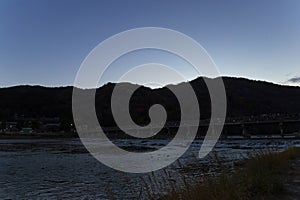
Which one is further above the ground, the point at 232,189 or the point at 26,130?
the point at 26,130

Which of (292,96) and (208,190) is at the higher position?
(292,96)

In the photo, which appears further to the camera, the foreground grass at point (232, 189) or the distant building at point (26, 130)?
the distant building at point (26, 130)

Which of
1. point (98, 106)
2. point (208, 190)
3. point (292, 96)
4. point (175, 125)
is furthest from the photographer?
point (98, 106)

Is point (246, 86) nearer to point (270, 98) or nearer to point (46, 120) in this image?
point (270, 98)

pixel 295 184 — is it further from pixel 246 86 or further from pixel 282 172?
pixel 246 86

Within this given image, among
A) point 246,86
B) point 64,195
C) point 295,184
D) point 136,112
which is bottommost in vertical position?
point 64,195

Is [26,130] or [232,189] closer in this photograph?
[232,189]

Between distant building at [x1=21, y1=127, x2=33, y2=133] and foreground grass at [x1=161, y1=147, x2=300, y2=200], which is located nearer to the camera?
foreground grass at [x1=161, y1=147, x2=300, y2=200]

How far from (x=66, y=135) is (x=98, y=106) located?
183ft

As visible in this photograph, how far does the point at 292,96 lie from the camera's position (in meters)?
139

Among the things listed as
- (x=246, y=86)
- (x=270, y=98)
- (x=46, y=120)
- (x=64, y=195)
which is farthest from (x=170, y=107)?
(x=64, y=195)

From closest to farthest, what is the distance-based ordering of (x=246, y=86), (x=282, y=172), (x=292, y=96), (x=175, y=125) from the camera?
(x=282, y=172), (x=175, y=125), (x=292, y=96), (x=246, y=86)

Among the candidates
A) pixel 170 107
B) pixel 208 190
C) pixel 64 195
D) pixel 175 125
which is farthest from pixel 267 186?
pixel 170 107

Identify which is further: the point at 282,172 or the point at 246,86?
the point at 246,86
